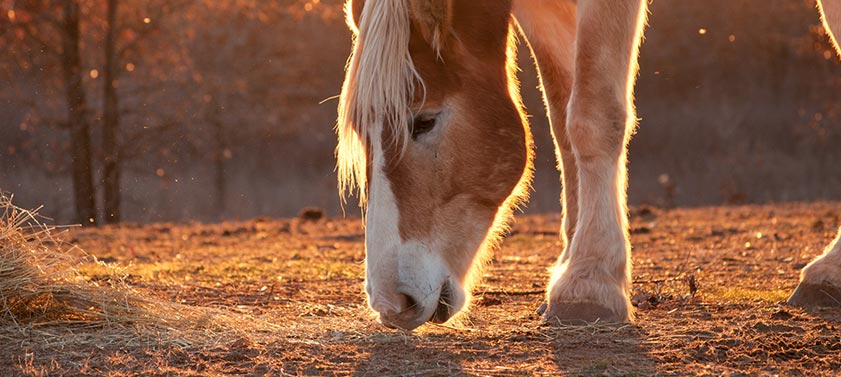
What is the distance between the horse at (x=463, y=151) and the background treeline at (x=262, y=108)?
694 centimetres

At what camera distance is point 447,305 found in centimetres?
313

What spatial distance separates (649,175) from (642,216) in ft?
18.8

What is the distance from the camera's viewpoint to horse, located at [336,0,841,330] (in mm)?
3133

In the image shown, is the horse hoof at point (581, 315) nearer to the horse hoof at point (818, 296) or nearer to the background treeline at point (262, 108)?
the horse hoof at point (818, 296)

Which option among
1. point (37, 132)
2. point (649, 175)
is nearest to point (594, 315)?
point (37, 132)

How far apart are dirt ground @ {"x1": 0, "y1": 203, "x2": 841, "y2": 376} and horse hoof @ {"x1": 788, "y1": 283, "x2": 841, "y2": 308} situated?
11cm

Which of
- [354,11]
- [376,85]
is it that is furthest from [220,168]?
[376,85]

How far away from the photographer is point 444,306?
10.3 feet

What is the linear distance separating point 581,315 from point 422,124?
88cm

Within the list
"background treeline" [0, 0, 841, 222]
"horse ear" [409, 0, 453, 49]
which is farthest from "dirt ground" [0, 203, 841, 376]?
"background treeline" [0, 0, 841, 222]

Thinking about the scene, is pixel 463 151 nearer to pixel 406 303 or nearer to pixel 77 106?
pixel 406 303

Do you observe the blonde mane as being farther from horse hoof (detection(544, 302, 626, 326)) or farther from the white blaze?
horse hoof (detection(544, 302, 626, 326))

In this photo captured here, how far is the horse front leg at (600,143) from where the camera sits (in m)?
3.46

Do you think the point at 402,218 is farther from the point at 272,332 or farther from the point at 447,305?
the point at 272,332
